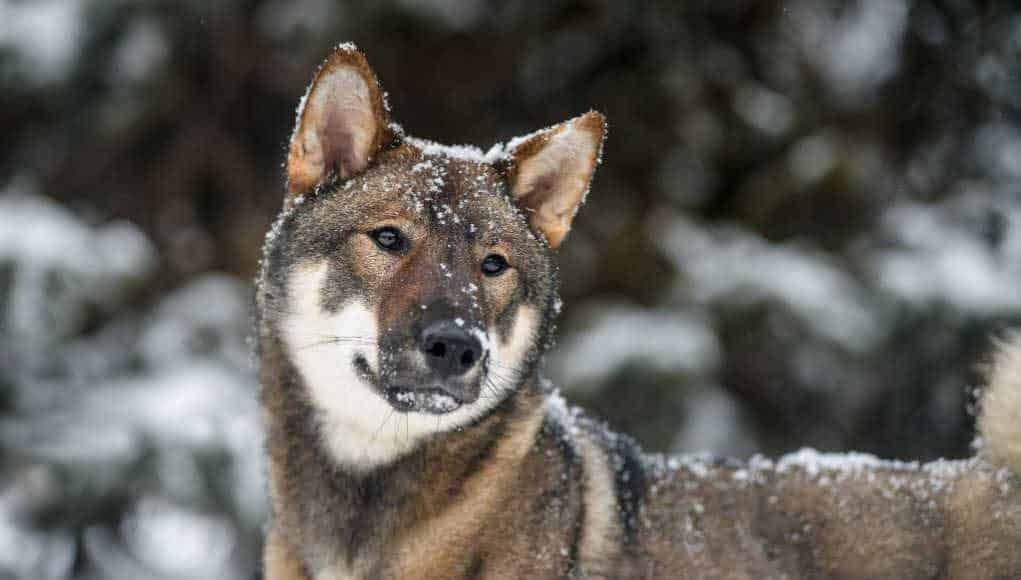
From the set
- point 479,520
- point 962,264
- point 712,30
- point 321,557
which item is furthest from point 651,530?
point 712,30

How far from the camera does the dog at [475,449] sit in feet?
8.20

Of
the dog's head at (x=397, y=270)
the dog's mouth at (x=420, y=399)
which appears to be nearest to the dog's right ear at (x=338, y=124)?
the dog's head at (x=397, y=270)

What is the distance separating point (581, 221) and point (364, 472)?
15.2 feet

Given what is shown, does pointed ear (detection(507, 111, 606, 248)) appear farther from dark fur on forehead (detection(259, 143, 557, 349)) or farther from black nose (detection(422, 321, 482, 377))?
black nose (detection(422, 321, 482, 377))

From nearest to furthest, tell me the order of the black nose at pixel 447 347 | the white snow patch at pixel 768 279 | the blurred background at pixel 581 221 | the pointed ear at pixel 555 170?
the black nose at pixel 447 347, the pointed ear at pixel 555 170, the blurred background at pixel 581 221, the white snow patch at pixel 768 279

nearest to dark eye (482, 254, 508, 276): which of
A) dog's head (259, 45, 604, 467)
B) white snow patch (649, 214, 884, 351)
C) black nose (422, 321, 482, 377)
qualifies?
dog's head (259, 45, 604, 467)

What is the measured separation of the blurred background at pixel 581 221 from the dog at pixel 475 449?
11.2ft

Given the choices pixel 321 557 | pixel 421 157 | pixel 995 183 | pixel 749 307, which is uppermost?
pixel 995 183

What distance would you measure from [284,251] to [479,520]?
83 cm

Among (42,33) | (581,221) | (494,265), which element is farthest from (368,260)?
(581,221)

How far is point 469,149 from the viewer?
2.89 m

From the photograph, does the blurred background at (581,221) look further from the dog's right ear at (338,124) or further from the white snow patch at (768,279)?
the dog's right ear at (338,124)

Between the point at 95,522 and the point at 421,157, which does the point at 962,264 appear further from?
the point at 95,522

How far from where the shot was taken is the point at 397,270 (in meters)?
2.49
